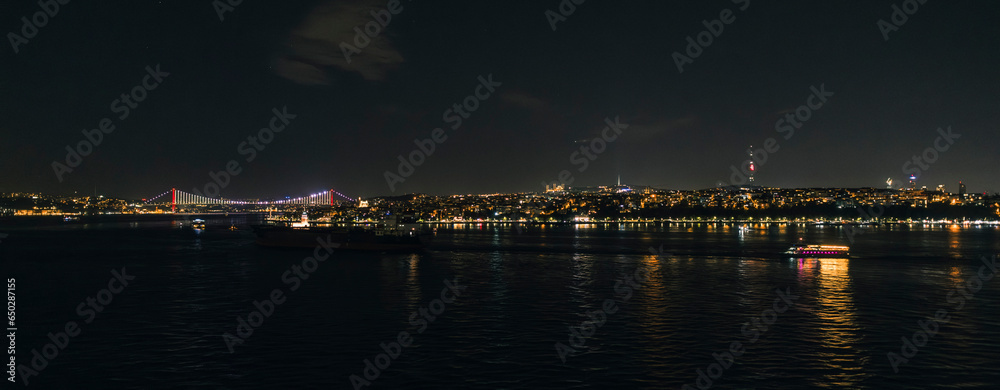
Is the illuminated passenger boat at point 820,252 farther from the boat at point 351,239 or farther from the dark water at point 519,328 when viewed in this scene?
the boat at point 351,239

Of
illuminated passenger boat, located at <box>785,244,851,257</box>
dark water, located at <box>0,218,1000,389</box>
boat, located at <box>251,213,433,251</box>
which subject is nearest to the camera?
dark water, located at <box>0,218,1000,389</box>

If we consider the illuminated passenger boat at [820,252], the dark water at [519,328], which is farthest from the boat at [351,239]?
the illuminated passenger boat at [820,252]

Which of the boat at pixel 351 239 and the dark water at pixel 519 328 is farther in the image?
the boat at pixel 351 239

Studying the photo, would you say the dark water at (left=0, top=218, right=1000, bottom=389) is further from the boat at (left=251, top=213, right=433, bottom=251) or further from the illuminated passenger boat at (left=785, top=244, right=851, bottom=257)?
the boat at (left=251, top=213, right=433, bottom=251)

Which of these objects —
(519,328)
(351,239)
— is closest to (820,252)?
(519,328)

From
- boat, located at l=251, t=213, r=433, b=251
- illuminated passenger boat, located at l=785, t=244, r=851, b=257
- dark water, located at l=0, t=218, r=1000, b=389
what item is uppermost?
boat, located at l=251, t=213, r=433, b=251

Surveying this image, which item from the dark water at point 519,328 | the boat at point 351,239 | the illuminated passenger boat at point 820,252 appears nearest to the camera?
the dark water at point 519,328

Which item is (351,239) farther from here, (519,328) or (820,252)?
(519,328)

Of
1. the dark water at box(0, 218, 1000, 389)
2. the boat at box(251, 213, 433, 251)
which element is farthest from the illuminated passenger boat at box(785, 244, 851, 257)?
the boat at box(251, 213, 433, 251)

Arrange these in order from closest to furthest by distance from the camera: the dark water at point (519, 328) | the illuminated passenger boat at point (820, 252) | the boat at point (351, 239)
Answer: the dark water at point (519, 328) < the illuminated passenger boat at point (820, 252) < the boat at point (351, 239)
